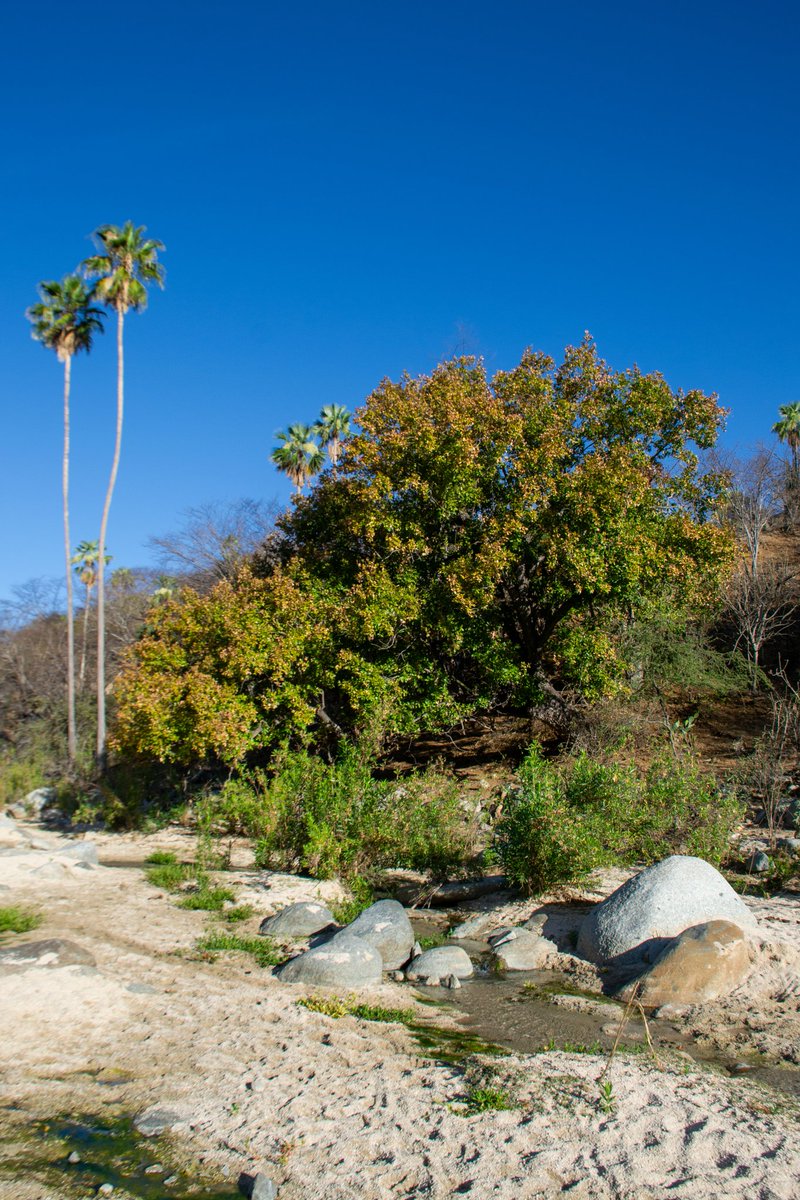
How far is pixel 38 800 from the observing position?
66.7ft

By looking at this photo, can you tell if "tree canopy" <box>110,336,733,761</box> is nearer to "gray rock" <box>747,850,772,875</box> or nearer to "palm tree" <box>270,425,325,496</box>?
"gray rock" <box>747,850,772,875</box>

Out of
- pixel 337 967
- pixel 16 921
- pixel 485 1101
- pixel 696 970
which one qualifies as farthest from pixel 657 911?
pixel 16 921

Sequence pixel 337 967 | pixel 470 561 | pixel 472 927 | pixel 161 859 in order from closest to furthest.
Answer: pixel 337 967
pixel 472 927
pixel 161 859
pixel 470 561

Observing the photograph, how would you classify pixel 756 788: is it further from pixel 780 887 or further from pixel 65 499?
pixel 65 499

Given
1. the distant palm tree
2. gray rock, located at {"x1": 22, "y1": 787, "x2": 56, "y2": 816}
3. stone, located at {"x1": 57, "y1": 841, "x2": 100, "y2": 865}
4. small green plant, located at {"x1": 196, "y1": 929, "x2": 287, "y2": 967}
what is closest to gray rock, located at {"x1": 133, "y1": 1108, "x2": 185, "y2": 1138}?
small green plant, located at {"x1": 196, "y1": 929, "x2": 287, "y2": 967}

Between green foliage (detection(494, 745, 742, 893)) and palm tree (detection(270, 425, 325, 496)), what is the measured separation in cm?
2086

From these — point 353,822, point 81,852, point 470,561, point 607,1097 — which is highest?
point 470,561

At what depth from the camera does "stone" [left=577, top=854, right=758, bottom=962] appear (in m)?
8.27

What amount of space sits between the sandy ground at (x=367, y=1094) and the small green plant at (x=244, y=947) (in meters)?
0.52

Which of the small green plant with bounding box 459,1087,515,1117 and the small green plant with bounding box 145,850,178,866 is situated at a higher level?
the small green plant with bounding box 145,850,178,866

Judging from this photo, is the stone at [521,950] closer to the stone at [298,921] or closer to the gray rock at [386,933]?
the gray rock at [386,933]

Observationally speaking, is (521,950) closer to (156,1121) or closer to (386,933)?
(386,933)

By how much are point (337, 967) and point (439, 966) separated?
110cm

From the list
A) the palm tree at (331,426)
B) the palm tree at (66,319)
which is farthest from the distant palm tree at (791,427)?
the palm tree at (66,319)
